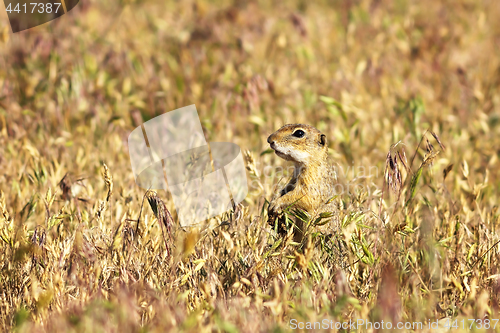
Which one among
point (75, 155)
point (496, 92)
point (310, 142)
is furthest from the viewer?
point (496, 92)

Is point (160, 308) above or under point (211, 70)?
under

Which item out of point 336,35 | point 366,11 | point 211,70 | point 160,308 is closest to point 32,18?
point 211,70

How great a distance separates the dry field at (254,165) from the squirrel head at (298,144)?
14cm

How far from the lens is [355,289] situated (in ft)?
9.03

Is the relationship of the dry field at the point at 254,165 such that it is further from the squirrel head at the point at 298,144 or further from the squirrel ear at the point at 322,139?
the squirrel ear at the point at 322,139

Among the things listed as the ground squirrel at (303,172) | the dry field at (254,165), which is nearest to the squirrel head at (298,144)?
the ground squirrel at (303,172)

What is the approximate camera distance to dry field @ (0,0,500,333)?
2.42 m

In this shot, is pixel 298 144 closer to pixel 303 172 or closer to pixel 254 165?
pixel 303 172

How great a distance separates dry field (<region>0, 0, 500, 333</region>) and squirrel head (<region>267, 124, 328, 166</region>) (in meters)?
0.14

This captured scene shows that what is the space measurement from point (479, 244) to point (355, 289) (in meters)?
0.72

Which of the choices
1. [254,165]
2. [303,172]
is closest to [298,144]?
[303,172]

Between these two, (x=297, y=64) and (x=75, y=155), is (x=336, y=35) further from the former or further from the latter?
(x=75, y=155)

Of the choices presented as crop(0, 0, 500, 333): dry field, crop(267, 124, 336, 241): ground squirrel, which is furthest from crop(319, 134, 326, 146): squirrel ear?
crop(0, 0, 500, 333): dry field

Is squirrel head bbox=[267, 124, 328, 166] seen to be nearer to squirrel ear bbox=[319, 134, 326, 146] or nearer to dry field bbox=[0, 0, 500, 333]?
squirrel ear bbox=[319, 134, 326, 146]
